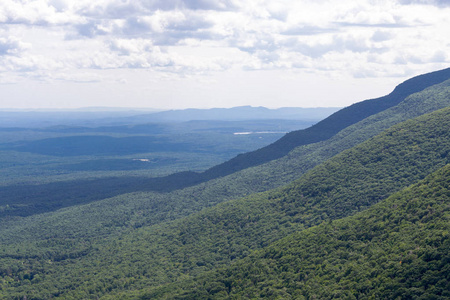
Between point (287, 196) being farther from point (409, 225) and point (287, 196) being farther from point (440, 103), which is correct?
point (440, 103)

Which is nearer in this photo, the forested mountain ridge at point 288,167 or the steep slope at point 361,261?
the steep slope at point 361,261

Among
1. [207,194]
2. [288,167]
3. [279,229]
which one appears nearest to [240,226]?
[279,229]

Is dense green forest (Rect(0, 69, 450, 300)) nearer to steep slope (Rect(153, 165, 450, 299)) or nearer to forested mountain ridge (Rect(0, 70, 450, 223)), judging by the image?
steep slope (Rect(153, 165, 450, 299))

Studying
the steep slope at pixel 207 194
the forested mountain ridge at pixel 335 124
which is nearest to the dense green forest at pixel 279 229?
the steep slope at pixel 207 194

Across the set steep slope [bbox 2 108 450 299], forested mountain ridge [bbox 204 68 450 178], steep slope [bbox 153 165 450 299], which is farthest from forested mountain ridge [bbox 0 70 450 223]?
steep slope [bbox 153 165 450 299]

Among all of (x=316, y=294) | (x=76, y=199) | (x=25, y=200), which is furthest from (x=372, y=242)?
(x=25, y=200)

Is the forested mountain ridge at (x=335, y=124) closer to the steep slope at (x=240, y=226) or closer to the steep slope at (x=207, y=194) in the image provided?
the steep slope at (x=207, y=194)
